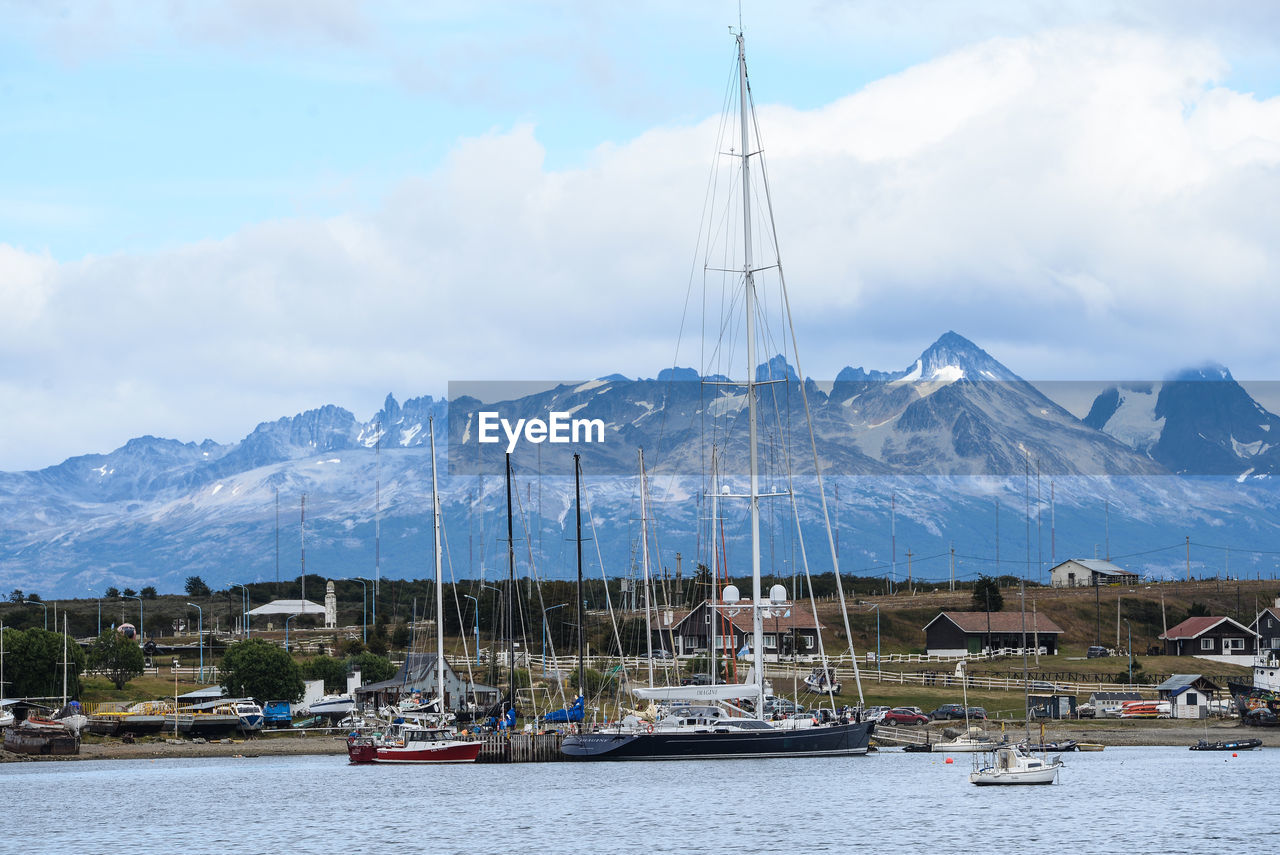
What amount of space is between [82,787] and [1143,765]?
60018 mm

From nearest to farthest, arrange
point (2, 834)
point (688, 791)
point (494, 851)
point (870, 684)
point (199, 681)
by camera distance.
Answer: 1. point (494, 851)
2. point (2, 834)
3. point (688, 791)
4. point (870, 684)
5. point (199, 681)

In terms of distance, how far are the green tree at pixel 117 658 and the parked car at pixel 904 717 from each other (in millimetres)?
62315

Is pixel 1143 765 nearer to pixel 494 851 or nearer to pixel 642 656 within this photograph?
pixel 494 851

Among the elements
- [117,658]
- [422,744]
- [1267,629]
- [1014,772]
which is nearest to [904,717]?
[1014,772]

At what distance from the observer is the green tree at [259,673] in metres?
126

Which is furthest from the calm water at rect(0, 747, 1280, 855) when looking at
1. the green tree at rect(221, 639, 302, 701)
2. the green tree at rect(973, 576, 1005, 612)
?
the green tree at rect(973, 576, 1005, 612)

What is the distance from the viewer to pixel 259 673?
414ft

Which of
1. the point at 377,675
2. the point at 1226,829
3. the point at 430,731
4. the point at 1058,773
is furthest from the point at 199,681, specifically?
the point at 1226,829

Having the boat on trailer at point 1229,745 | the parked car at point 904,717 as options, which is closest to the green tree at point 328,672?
the parked car at point 904,717

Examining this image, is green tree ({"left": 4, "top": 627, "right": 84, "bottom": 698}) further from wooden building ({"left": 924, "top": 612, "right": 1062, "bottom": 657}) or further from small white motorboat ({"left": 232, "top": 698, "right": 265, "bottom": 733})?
wooden building ({"left": 924, "top": 612, "right": 1062, "bottom": 657})

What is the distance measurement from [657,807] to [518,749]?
77.0 feet

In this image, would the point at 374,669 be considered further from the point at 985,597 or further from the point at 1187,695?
the point at 1187,695

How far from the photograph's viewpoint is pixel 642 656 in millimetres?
139750

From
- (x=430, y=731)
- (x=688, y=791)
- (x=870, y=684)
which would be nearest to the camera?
(x=688, y=791)
